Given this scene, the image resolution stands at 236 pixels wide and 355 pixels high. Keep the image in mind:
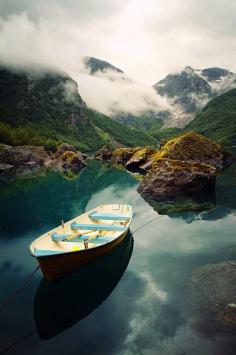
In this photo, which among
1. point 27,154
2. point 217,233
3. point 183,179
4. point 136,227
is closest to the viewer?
point 217,233

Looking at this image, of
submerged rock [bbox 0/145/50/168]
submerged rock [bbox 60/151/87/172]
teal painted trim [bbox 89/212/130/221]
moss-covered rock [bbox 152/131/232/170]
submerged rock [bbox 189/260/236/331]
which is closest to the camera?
submerged rock [bbox 189/260/236/331]

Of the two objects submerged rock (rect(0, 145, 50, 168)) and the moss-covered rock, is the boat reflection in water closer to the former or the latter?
the moss-covered rock

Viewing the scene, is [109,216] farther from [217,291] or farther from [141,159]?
[141,159]

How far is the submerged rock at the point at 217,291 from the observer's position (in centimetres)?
1504

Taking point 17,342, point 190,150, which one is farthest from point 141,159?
point 17,342

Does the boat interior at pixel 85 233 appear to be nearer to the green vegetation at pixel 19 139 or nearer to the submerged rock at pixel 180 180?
the submerged rock at pixel 180 180

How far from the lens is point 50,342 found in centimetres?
1419

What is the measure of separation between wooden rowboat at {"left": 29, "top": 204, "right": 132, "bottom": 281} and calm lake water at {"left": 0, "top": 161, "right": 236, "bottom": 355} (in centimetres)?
143

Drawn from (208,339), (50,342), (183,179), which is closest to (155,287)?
(208,339)

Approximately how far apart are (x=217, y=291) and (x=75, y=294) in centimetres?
813

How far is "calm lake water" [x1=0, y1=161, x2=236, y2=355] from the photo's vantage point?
13.9 m

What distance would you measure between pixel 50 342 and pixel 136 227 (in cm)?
1837

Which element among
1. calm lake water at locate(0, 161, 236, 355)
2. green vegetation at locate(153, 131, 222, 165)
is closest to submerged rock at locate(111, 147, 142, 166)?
green vegetation at locate(153, 131, 222, 165)

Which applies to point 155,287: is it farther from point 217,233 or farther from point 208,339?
point 217,233
